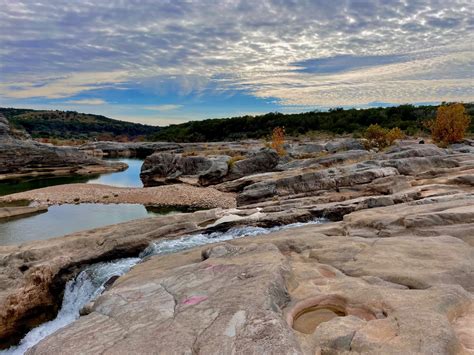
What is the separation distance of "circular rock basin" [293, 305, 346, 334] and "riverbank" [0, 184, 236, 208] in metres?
27.5

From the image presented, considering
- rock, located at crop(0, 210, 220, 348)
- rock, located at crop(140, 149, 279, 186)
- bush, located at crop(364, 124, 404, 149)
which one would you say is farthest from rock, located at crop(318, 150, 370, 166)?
rock, located at crop(0, 210, 220, 348)

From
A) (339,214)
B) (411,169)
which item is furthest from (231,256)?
(411,169)

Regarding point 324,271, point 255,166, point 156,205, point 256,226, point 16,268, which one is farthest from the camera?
point 255,166

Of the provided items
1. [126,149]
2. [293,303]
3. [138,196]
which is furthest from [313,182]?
[126,149]

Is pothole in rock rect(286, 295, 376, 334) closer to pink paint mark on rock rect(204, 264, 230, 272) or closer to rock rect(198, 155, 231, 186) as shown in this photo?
pink paint mark on rock rect(204, 264, 230, 272)

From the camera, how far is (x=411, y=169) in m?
30.0

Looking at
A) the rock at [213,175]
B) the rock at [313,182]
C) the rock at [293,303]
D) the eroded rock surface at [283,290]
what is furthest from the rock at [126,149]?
the rock at [293,303]

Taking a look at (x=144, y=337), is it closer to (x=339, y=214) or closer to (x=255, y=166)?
(x=339, y=214)

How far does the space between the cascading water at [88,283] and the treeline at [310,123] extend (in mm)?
70440

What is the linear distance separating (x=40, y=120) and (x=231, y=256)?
200 m

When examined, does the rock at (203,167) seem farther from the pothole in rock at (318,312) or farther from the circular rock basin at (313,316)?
the circular rock basin at (313,316)

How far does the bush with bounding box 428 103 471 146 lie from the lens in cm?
4897

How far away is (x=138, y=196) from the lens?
42719mm

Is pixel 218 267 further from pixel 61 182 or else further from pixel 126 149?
pixel 126 149
